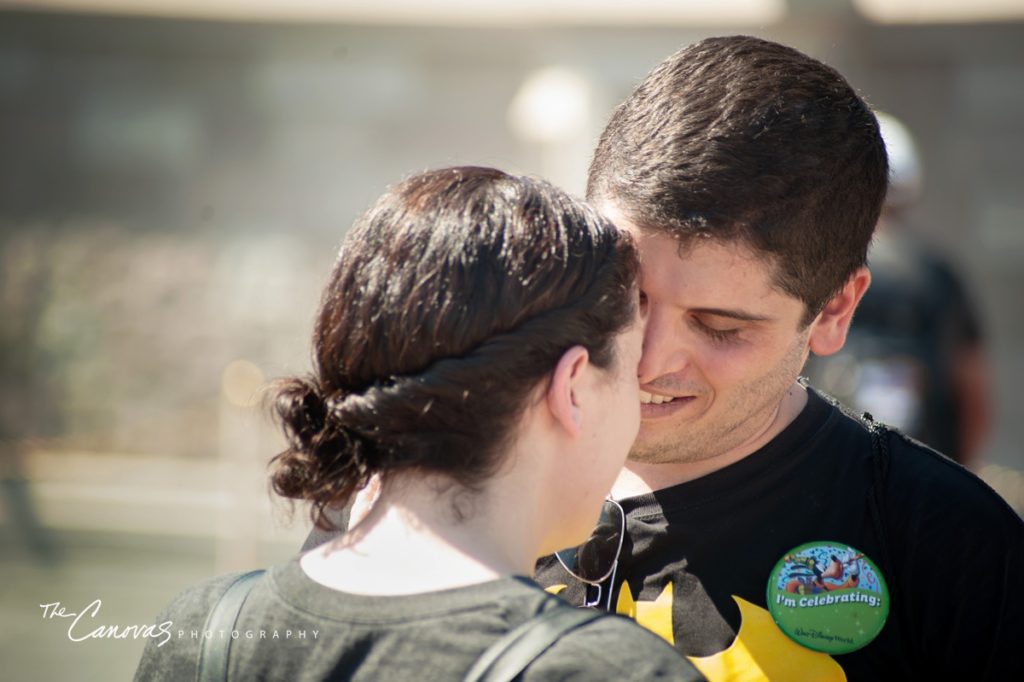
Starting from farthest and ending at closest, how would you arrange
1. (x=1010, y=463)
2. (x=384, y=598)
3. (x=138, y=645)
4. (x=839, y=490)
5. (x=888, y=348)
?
(x=1010, y=463), (x=138, y=645), (x=888, y=348), (x=839, y=490), (x=384, y=598)

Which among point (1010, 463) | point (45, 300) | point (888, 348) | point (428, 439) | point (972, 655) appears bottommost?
point (1010, 463)

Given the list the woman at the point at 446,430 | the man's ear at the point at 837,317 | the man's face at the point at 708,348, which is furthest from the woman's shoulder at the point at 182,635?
the man's ear at the point at 837,317

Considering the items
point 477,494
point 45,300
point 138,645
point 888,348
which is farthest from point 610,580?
point 45,300

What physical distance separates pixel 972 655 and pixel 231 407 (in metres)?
6.21

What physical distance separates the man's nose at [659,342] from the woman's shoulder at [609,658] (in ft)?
1.90

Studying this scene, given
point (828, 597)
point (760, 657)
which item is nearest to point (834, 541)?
point (828, 597)

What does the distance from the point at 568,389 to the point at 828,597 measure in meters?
0.55

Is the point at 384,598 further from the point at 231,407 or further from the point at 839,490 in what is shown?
the point at 231,407

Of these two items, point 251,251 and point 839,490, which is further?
point 251,251

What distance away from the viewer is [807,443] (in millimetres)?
1679

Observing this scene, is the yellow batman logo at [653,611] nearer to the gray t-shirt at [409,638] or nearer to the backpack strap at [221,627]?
the gray t-shirt at [409,638]

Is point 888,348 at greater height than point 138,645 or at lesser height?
greater

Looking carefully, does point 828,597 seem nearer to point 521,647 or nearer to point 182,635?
point 521,647

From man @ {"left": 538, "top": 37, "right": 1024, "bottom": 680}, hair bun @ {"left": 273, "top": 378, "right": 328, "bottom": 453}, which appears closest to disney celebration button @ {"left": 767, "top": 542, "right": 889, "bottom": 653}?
man @ {"left": 538, "top": 37, "right": 1024, "bottom": 680}
